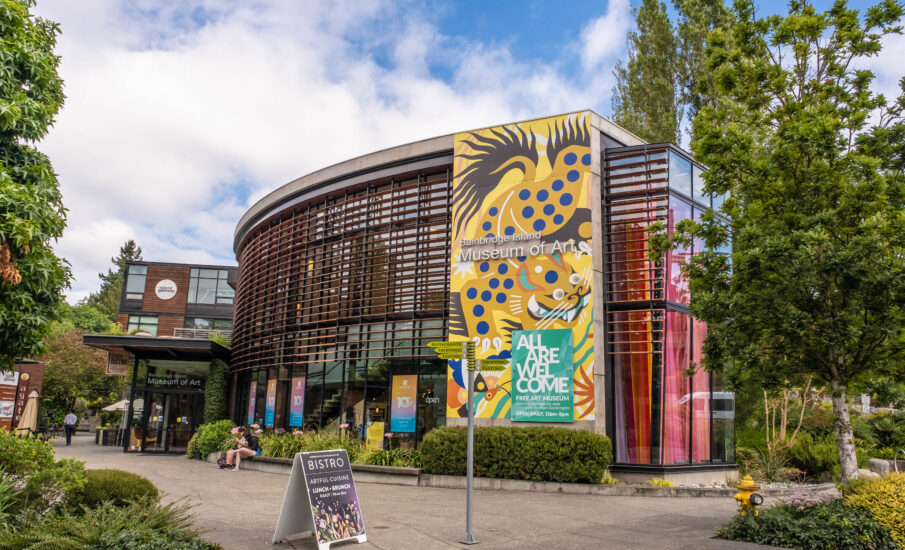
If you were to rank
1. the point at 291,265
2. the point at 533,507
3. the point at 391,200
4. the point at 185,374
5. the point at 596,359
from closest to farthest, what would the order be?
the point at 533,507 < the point at 596,359 < the point at 391,200 < the point at 291,265 < the point at 185,374

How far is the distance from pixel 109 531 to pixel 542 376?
10760mm

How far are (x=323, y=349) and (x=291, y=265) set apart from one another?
13.1ft

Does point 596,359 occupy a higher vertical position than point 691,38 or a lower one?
lower

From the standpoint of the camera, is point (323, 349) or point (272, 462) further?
point (323, 349)

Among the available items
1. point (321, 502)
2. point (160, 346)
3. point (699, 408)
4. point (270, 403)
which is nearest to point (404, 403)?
point (270, 403)

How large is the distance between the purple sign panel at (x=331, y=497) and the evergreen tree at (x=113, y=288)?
78.6 m

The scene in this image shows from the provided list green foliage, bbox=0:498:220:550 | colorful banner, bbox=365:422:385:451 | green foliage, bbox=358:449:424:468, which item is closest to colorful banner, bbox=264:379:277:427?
colorful banner, bbox=365:422:385:451

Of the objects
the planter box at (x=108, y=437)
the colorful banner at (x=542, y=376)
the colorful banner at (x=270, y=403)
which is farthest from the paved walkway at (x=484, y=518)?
the planter box at (x=108, y=437)

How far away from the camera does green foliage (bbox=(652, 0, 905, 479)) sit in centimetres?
910

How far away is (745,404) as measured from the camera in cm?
2444

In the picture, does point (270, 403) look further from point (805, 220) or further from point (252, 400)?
point (805, 220)

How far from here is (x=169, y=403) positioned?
26.9 meters

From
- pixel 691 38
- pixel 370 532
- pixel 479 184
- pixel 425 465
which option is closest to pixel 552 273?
pixel 479 184

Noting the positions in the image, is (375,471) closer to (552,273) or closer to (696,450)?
(552,273)
